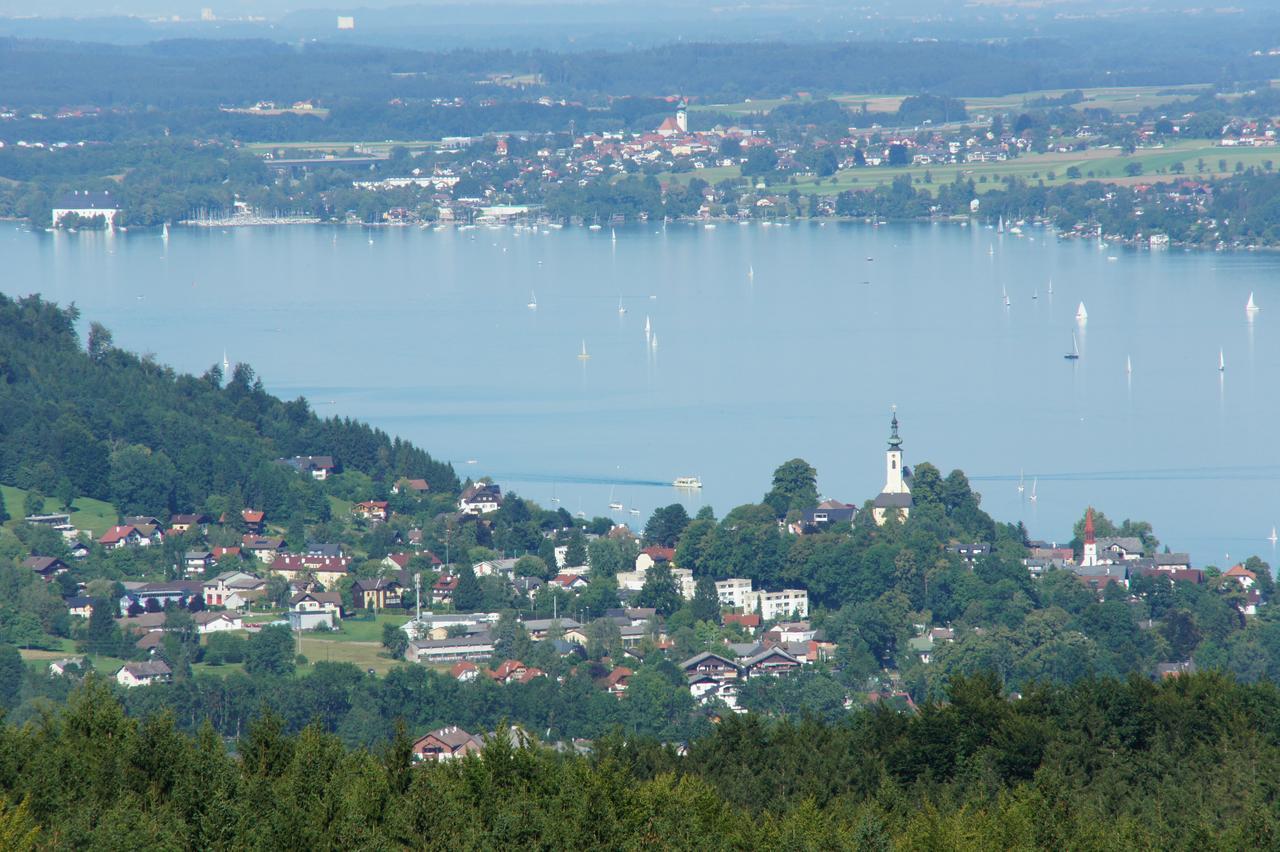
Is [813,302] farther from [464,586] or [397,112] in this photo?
[397,112]

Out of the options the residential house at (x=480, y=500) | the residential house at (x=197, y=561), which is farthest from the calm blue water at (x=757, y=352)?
the residential house at (x=197, y=561)

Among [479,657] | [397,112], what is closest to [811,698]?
[479,657]

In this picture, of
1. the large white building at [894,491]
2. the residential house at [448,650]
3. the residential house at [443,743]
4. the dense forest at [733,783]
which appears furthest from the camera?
the large white building at [894,491]

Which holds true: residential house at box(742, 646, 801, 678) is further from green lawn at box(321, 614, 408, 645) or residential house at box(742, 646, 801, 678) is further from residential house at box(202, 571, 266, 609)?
residential house at box(202, 571, 266, 609)

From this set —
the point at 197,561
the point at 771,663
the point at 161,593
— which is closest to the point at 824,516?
the point at 771,663

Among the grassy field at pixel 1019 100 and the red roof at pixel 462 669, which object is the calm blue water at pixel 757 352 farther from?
the grassy field at pixel 1019 100

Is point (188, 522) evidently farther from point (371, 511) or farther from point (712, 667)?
point (712, 667)
